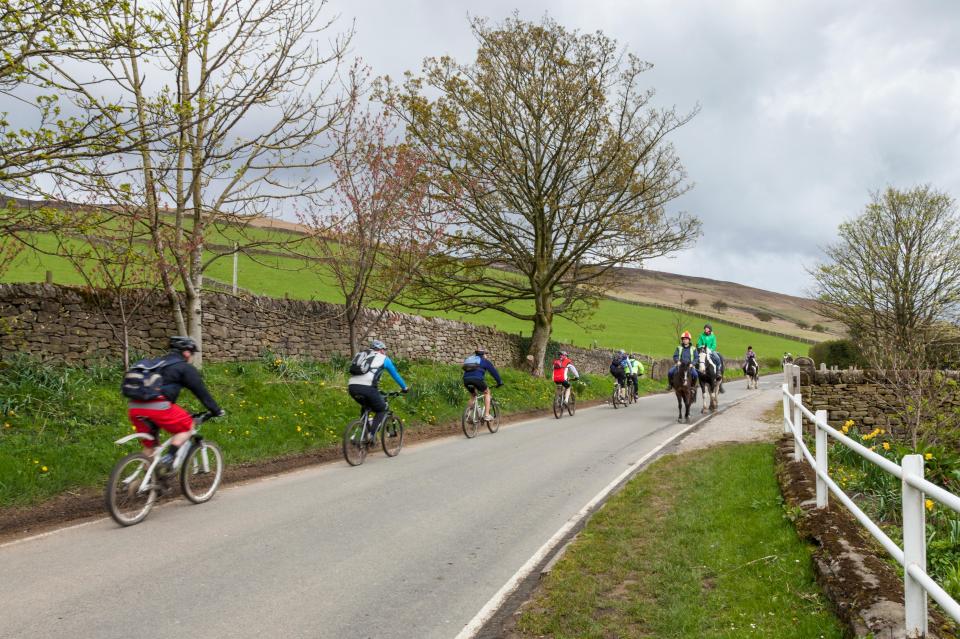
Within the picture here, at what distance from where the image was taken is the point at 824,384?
18.8 meters

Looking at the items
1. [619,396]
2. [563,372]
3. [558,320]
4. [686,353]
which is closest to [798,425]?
[686,353]

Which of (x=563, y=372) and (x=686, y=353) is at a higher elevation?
(x=686, y=353)

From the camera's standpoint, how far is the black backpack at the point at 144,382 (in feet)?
25.2

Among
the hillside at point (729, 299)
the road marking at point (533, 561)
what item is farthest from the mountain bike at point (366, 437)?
the hillside at point (729, 299)

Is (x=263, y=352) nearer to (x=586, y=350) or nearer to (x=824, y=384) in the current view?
(x=824, y=384)

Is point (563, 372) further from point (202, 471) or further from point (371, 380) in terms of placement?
point (202, 471)

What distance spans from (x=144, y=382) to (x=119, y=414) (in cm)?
423

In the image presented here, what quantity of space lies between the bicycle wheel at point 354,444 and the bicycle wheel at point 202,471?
2502 millimetres

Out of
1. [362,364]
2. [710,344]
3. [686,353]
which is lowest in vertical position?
[362,364]

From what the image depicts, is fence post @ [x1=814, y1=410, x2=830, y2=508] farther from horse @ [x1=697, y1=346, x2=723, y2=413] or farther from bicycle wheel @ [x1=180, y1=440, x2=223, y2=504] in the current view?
horse @ [x1=697, y1=346, x2=723, y2=413]

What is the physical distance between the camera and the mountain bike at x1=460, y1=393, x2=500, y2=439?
50.3 feet

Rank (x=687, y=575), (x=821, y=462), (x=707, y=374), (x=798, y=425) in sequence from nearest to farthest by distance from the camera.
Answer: (x=687, y=575) < (x=821, y=462) < (x=798, y=425) < (x=707, y=374)

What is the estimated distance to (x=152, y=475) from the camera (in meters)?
Result: 7.70

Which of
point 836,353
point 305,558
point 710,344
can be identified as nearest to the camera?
point 305,558
